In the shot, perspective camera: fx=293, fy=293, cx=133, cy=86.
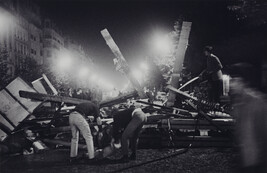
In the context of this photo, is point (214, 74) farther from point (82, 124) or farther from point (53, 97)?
point (53, 97)

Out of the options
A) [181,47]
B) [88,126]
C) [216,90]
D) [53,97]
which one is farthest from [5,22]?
[88,126]

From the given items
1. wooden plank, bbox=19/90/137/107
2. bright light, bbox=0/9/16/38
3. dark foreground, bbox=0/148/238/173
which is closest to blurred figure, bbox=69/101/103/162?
dark foreground, bbox=0/148/238/173

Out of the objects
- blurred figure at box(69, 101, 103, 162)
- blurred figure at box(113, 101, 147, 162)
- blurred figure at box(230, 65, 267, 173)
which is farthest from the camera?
blurred figure at box(113, 101, 147, 162)

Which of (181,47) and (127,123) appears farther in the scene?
(181,47)

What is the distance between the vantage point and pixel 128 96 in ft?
39.0

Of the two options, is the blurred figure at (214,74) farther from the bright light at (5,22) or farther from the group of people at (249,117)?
the bright light at (5,22)

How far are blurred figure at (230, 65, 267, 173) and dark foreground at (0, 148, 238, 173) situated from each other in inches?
160

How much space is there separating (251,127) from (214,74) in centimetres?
846

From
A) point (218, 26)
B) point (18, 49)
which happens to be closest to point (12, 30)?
point (18, 49)

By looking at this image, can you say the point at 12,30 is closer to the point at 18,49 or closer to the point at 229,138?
the point at 18,49

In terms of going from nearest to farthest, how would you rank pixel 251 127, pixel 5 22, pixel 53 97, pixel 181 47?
pixel 251 127 → pixel 53 97 → pixel 181 47 → pixel 5 22

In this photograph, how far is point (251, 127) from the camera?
3.25 meters

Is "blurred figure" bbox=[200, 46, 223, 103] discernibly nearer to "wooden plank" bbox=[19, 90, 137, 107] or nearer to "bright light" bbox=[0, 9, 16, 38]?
"wooden plank" bbox=[19, 90, 137, 107]

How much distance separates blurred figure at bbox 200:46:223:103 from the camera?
11.5 metres
